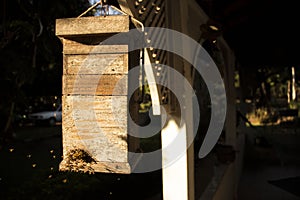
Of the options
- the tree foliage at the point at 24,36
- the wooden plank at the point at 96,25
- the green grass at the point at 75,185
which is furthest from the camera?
the tree foliage at the point at 24,36

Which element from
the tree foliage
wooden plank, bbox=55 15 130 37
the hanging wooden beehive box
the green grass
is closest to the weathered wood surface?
the hanging wooden beehive box

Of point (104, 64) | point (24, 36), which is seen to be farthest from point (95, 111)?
point (24, 36)

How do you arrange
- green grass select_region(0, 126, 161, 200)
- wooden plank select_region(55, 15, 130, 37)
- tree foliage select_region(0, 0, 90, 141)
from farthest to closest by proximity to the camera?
tree foliage select_region(0, 0, 90, 141), green grass select_region(0, 126, 161, 200), wooden plank select_region(55, 15, 130, 37)

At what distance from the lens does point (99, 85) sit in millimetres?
967

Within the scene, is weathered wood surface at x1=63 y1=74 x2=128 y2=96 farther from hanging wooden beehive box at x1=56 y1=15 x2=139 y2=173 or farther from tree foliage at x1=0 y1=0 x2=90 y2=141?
tree foliage at x1=0 y1=0 x2=90 y2=141

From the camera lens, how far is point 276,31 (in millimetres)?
3707

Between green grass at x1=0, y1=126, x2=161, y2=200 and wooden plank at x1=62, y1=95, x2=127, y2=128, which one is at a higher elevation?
wooden plank at x1=62, y1=95, x2=127, y2=128

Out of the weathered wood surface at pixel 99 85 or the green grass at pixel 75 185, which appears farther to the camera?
the green grass at pixel 75 185

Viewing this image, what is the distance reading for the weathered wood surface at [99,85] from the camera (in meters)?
0.95

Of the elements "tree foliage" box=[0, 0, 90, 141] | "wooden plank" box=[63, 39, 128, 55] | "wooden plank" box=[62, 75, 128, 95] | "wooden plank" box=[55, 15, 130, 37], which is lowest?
"wooden plank" box=[62, 75, 128, 95]

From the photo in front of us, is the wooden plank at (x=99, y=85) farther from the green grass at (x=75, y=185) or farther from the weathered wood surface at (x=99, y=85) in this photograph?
the green grass at (x=75, y=185)

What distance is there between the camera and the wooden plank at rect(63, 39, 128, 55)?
96 cm

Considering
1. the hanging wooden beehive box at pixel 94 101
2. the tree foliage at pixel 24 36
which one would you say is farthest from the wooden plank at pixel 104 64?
the tree foliage at pixel 24 36

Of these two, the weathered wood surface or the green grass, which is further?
the green grass
